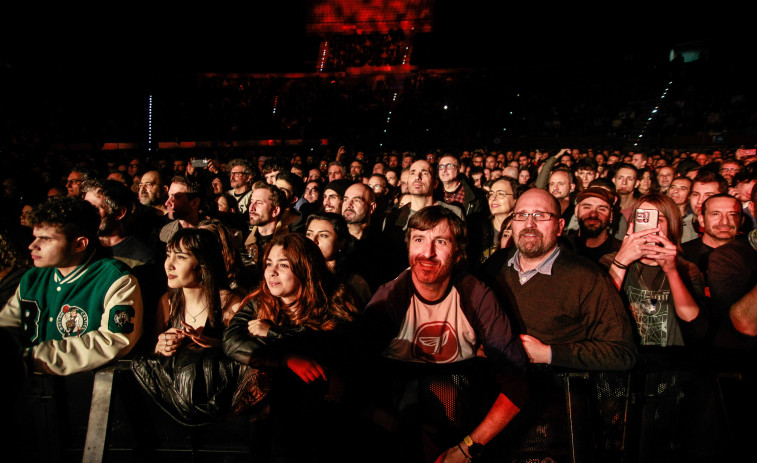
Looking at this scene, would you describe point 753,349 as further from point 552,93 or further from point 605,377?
point 552,93

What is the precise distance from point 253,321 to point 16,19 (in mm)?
20187

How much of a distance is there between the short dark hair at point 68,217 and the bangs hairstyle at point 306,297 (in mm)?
1104

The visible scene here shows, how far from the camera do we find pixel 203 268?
2633 mm

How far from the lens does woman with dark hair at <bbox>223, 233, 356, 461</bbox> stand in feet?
6.66

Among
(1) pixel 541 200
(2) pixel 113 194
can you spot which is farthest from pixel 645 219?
(2) pixel 113 194

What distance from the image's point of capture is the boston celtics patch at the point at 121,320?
7.38 feet

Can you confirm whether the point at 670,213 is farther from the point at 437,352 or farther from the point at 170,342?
the point at 170,342

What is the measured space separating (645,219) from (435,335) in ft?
4.83

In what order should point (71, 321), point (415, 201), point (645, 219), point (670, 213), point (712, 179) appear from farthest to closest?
point (415, 201) < point (712, 179) < point (670, 213) < point (645, 219) < point (71, 321)

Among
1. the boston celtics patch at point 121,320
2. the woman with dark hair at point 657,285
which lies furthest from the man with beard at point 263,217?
the woman with dark hair at point 657,285

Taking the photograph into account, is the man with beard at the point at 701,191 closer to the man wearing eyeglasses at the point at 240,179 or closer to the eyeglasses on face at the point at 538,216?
the eyeglasses on face at the point at 538,216

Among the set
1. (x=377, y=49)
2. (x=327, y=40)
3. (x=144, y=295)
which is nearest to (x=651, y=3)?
(x=377, y=49)

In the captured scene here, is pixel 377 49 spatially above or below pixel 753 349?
above

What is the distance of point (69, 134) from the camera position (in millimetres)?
16672
